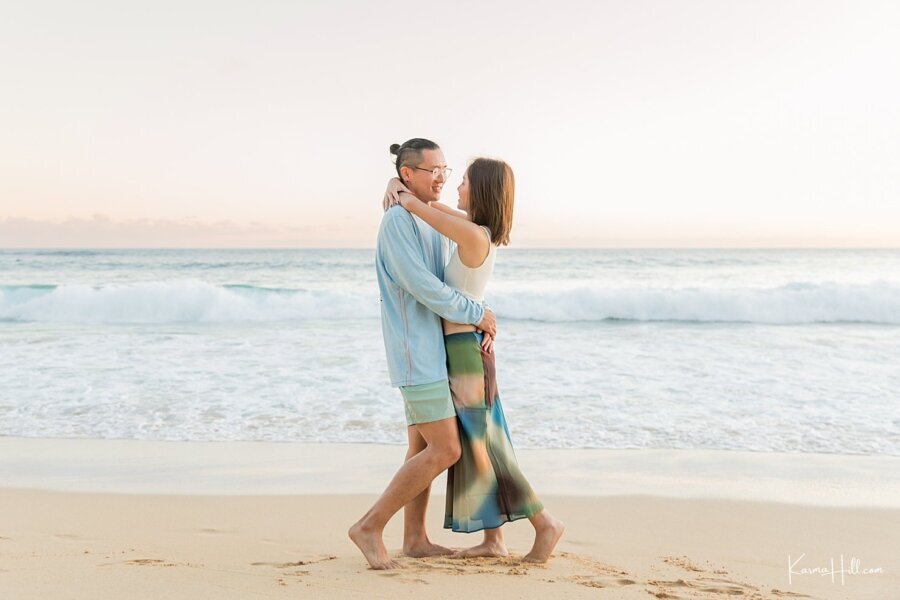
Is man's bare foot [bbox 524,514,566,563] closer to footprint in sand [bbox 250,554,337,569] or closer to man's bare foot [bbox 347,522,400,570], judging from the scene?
man's bare foot [bbox 347,522,400,570]

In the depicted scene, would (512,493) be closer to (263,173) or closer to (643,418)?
(643,418)

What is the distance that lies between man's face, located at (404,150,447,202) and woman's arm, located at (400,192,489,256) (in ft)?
0.46

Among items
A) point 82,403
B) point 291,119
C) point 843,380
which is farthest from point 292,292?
point 843,380

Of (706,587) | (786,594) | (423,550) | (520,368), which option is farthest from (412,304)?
(520,368)

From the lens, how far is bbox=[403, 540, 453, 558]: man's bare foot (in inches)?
131

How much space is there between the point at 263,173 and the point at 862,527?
65.0 feet

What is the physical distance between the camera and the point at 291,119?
16031 mm

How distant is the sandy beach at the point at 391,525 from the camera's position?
2.88 m

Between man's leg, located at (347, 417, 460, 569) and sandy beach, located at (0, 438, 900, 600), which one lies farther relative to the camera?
man's leg, located at (347, 417, 460, 569)

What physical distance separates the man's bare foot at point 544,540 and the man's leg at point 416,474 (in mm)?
500

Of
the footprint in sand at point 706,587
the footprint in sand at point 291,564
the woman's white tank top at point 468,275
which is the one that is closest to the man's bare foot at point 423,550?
the footprint in sand at point 291,564

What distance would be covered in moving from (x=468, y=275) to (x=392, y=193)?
0.48m

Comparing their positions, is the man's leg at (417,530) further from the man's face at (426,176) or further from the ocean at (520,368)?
the ocean at (520,368)

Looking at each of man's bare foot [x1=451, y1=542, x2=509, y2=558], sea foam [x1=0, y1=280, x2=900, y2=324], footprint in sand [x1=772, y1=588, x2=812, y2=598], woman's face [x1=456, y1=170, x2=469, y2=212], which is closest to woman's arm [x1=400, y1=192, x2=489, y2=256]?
woman's face [x1=456, y1=170, x2=469, y2=212]
